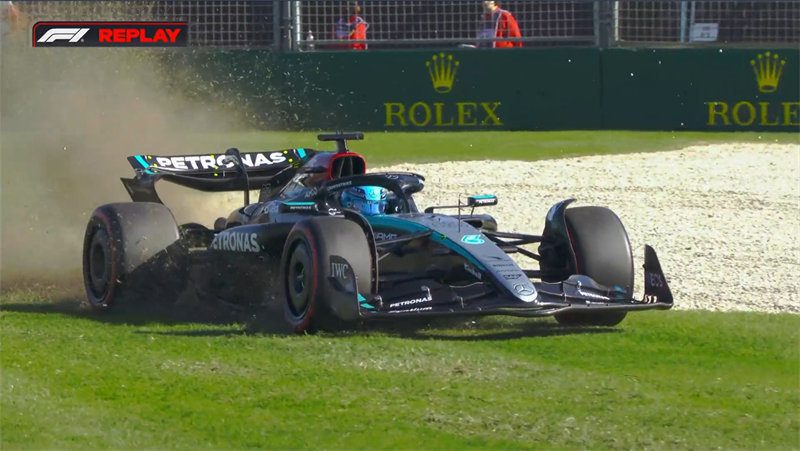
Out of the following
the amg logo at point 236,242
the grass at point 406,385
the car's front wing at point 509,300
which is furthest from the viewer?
the amg logo at point 236,242

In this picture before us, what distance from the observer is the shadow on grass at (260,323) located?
8.91 meters

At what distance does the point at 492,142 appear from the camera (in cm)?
2003

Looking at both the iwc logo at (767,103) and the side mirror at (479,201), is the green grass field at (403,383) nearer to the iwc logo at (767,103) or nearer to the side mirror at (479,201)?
the side mirror at (479,201)

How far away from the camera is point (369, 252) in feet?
28.6

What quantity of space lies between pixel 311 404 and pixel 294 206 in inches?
114

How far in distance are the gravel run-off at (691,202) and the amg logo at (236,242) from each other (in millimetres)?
3341

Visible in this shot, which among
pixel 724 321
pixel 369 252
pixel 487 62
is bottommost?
pixel 724 321

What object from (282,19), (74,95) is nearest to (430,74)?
(282,19)

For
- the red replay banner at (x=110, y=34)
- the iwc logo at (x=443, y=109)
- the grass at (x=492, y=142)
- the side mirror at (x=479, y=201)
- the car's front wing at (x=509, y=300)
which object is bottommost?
the car's front wing at (x=509, y=300)

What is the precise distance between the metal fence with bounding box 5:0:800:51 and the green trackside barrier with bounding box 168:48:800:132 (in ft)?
1.07

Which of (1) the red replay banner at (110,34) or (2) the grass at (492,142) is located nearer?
(2) the grass at (492,142)

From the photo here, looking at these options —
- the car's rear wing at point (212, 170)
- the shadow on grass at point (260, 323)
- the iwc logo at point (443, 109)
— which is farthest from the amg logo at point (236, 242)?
the iwc logo at point (443, 109)

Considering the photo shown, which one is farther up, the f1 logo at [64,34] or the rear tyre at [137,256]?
the f1 logo at [64,34]

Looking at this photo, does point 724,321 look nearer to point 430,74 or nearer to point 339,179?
point 339,179
